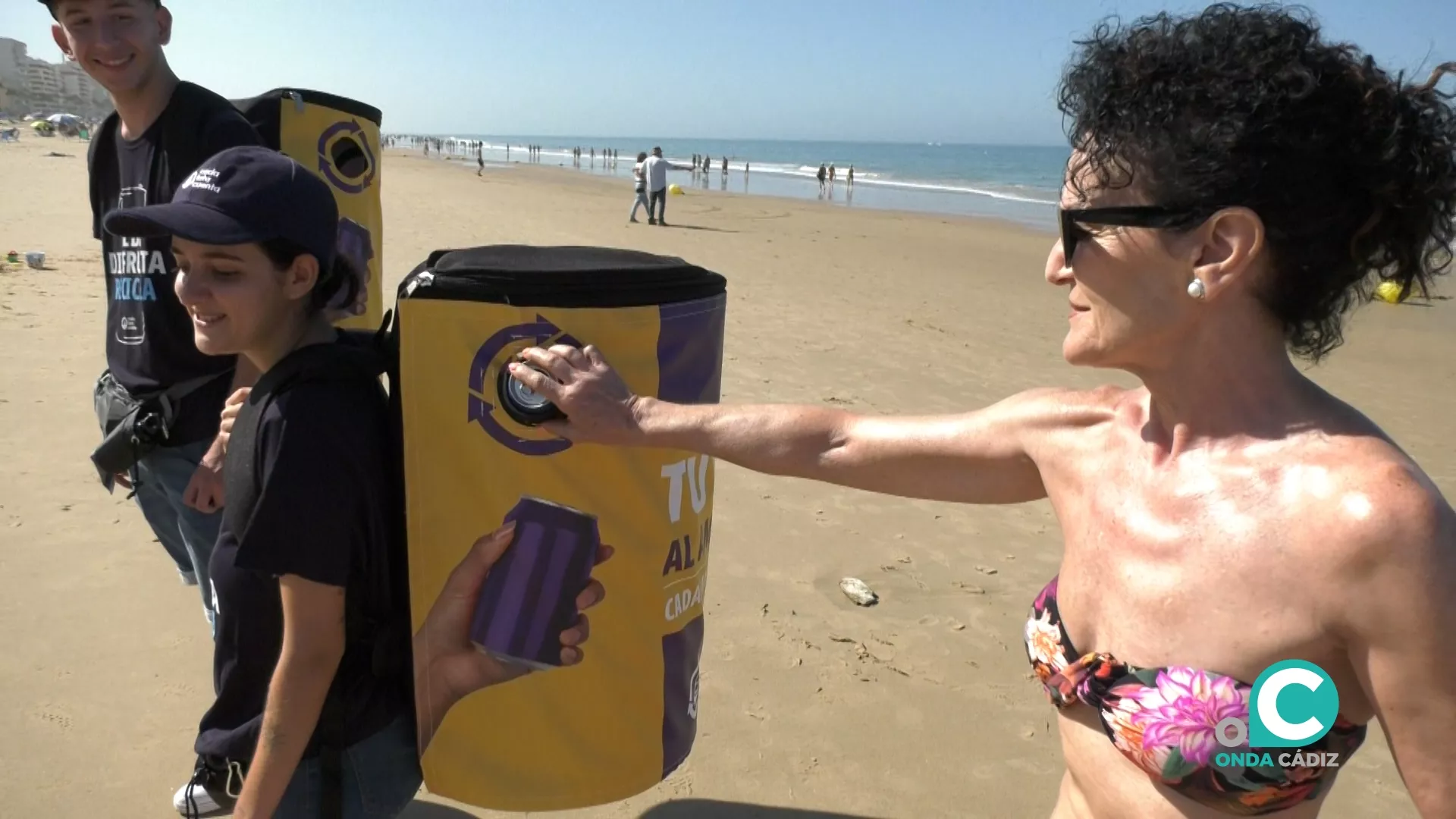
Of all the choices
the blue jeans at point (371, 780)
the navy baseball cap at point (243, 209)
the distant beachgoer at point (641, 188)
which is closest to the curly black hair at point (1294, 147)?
the navy baseball cap at point (243, 209)

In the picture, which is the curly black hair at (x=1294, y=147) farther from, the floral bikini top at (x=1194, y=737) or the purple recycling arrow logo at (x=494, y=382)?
the purple recycling arrow logo at (x=494, y=382)

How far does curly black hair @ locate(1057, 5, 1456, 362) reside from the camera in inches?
51.8

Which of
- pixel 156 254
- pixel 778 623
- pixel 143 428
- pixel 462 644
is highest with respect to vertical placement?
pixel 156 254

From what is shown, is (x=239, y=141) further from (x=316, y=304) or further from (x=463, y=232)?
(x=463, y=232)

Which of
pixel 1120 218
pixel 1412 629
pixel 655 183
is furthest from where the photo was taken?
pixel 655 183

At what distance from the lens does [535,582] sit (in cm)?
178

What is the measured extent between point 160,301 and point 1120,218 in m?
2.31

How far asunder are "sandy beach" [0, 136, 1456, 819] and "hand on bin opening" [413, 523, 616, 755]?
117cm

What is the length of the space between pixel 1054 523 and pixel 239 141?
4395 mm

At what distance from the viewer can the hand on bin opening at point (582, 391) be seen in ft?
5.45

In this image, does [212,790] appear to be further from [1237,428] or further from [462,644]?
[1237,428]

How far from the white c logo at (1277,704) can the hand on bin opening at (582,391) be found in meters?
1.08

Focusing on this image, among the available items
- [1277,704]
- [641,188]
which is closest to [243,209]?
[1277,704]

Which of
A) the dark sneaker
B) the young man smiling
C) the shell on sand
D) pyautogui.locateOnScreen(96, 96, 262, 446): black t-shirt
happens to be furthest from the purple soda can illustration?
the shell on sand
